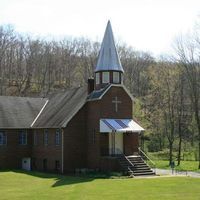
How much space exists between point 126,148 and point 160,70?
81.4ft

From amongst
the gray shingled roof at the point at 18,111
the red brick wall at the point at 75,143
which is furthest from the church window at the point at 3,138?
the red brick wall at the point at 75,143

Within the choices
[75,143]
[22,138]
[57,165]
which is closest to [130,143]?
[75,143]

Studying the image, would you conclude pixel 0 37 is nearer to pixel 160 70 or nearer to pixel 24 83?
pixel 24 83

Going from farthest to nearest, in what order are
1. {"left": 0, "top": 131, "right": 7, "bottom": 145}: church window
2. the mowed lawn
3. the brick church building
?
1. {"left": 0, "top": 131, "right": 7, "bottom": 145}: church window
2. the brick church building
3. the mowed lawn

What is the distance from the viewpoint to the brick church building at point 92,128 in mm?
38812

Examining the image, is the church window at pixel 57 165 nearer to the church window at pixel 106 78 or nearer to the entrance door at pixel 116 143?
the entrance door at pixel 116 143

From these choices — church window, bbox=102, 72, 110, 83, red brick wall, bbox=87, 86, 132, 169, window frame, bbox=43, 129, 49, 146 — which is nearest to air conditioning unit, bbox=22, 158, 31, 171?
window frame, bbox=43, 129, 49, 146

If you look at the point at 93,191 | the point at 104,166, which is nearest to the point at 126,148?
the point at 104,166

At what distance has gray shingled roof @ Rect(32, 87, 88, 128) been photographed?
4025 centimetres

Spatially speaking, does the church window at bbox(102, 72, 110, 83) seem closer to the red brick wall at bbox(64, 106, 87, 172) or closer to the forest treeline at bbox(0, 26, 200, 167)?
the red brick wall at bbox(64, 106, 87, 172)

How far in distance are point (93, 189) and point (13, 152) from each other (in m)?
19.7

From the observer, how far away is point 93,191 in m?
25.5

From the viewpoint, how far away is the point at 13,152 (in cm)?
4431

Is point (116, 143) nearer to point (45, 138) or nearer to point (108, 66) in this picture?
point (108, 66)
